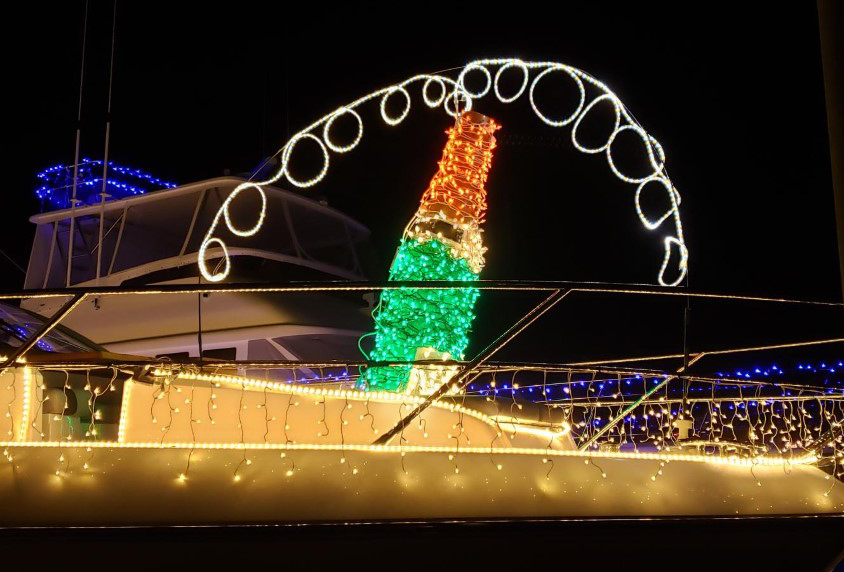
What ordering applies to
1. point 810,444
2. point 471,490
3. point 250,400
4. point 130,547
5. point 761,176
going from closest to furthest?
point 130,547 < point 471,490 < point 250,400 < point 810,444 < point 761,176

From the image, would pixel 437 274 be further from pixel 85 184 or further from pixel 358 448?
pixel 85 184

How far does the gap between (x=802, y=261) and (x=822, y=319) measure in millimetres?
1107

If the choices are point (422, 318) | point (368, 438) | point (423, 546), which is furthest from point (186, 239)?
point (423, 546)

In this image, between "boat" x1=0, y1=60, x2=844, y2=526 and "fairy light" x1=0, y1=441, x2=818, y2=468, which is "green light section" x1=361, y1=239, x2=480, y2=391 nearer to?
"boat" x1=0, y1=60, x2=844, y2=526

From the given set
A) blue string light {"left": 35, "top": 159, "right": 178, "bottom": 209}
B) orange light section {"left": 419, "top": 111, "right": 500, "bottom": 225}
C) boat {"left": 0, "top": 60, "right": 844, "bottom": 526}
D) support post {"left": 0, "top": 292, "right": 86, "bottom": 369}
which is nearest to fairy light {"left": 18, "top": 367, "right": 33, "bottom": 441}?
boat {"left": 0, "top": 60, "right": 844, "bottom": 526}

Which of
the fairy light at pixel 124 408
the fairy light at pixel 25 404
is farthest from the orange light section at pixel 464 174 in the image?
the fairy light at pixel 25 404

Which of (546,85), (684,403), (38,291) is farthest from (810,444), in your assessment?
(38,291)

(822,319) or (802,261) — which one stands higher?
(802,261)

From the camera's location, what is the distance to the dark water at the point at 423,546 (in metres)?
3.62

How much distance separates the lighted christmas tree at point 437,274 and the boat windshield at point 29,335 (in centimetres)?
187

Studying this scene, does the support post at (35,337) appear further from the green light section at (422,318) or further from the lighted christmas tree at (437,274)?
the green light section at (422,318)

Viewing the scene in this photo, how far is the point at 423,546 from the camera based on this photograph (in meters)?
3.75

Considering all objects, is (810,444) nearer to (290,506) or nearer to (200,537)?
(290,506)

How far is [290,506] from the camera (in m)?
3.79
